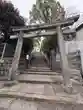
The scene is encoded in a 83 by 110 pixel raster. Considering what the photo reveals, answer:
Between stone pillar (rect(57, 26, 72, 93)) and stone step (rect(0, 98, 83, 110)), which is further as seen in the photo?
stone pillar (rect(57, 26, 72, 93))

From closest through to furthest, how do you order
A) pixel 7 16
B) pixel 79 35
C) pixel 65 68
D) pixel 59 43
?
pixel 65 68
pixel 59 43
pixel 79 35
pixel 7 16

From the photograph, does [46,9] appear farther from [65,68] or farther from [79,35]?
[65,68]

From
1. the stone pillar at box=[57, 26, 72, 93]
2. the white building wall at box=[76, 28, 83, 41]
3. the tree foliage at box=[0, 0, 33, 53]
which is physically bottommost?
Answer: the stone pillar at box=[57, 26, 72, 93]

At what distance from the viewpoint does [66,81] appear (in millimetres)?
4145

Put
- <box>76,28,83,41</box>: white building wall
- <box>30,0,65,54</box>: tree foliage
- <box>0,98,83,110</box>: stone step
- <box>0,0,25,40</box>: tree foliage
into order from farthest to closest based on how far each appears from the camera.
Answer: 1. <box>30,0,65,54</box>: tree foliage
2. <box>0,0,25,40</box>: tree foliage
3. <box>76,28,83,41</box>: white building wall
4. <box>0,98,83,110</box>: stone step

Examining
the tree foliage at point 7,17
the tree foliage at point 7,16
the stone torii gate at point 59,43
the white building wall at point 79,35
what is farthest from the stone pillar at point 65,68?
the tree foliage at point 7,16

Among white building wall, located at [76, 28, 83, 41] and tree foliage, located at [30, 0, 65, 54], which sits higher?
tree foliage, located at [30, 0, 65, 54]

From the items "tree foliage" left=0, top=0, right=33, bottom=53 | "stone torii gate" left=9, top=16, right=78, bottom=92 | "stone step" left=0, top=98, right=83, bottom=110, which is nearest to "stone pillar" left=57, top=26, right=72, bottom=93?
"stone torii gate" left=9, top=16, right=78, bottom=92

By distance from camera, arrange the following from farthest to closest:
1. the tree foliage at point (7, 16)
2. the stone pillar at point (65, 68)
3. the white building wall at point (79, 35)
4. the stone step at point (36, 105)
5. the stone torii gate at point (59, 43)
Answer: the tree foliage at point (7, 16), the white building wall at point (79, 35), the stone torii gate at point (59, 43), the stone pillar at point (65, 68), the stone step at point (36, 105)

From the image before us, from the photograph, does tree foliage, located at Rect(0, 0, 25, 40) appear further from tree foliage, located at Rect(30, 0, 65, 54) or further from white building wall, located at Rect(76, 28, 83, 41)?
tree foliage, located at Rect(30, 0, 65, 54)

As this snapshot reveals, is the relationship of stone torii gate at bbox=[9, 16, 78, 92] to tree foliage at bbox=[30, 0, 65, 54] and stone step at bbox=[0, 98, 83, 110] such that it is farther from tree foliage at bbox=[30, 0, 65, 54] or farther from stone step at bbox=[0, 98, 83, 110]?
tree foliage at bbox=[30, 0, 65, 54]

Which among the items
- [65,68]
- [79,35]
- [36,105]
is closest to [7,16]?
[79,35]

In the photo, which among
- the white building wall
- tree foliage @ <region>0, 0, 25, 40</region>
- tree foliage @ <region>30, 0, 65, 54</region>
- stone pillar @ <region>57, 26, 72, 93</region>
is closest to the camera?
stone pillar @ <region>57, 26, 72, 93</region>

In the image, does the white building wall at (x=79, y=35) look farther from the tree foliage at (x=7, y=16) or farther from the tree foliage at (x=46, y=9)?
the tree foliage at (x=46, y=9)
